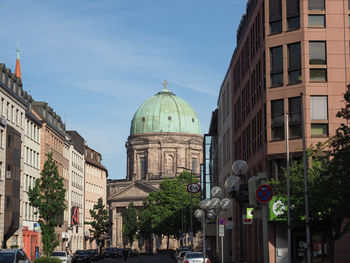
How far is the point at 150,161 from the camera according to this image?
190 metres

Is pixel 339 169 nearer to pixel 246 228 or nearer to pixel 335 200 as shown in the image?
pixel 335 200

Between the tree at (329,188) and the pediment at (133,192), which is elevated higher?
the pediment at (133,192)

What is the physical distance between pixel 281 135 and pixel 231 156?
2430 centimetres

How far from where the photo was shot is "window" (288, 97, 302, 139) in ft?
149

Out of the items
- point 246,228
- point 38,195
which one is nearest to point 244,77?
point 246,228

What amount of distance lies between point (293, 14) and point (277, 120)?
645 cm

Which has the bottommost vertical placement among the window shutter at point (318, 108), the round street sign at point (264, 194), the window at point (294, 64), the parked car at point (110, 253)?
the parked car at point (110, 253)

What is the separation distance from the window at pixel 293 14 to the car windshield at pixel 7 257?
25105 millimetres

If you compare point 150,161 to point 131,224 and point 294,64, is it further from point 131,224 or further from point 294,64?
point 294,64

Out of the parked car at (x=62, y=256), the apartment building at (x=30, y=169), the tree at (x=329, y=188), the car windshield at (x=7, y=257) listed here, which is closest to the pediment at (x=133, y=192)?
the apartment building at (x=30, y=169)

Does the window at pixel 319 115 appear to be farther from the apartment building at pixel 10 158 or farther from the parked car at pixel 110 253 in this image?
the parked car at pixel 110 253

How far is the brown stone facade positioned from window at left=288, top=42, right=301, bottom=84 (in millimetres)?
140904

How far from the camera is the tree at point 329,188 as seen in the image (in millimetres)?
28859

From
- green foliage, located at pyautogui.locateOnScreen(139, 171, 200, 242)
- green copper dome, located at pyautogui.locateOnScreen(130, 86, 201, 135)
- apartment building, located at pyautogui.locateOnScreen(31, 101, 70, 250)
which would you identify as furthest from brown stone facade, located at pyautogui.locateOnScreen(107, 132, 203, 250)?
apartment building, located at pyautogui.locateOnScreen(31, 101, 70, 250)
